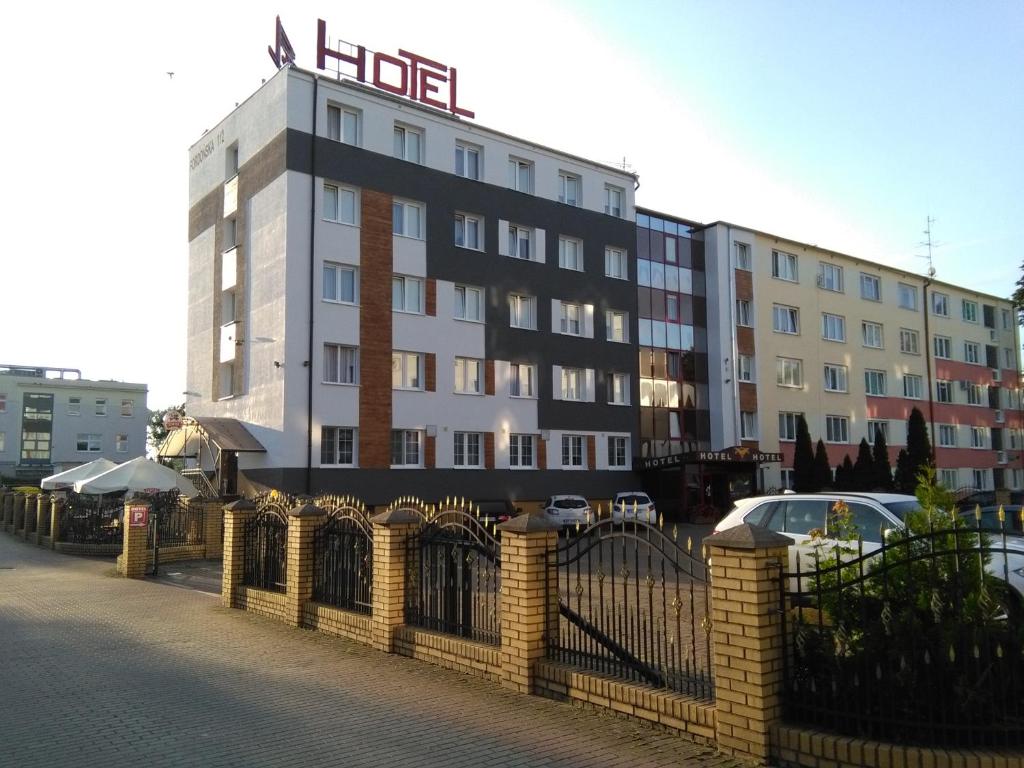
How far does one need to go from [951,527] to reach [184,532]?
20.0 m

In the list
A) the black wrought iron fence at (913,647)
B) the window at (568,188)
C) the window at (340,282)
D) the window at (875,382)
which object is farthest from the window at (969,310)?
the black wrought iron fence at (913,647)

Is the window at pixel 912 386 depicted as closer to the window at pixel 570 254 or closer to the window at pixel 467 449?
the window at pixel 570 254

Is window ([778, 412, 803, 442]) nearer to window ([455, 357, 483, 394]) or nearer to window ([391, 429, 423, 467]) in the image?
window ([455, 357, 483, 394])

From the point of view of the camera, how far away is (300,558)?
11.4m

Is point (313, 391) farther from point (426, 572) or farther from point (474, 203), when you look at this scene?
point (426, 572)

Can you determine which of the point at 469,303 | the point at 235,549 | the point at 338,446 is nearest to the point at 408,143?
the point at 469,303

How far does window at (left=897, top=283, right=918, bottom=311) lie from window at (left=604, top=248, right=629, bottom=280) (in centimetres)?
2086

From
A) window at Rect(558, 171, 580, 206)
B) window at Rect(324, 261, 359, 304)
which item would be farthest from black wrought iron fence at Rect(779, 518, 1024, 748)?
window at Rect(558, 171, 580, 206)

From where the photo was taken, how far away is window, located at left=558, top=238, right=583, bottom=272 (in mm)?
36344

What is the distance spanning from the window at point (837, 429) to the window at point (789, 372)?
2.93 m

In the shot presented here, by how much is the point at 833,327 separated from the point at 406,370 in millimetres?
26013

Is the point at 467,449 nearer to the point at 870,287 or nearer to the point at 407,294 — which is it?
the point at 407,294

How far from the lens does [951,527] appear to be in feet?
19.9

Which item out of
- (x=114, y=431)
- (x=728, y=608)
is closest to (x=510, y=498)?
(x=728, y=608)
